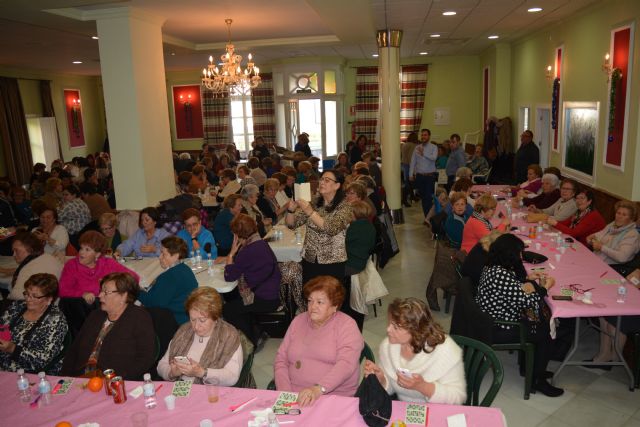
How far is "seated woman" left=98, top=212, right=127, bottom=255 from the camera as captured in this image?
18.9 ft

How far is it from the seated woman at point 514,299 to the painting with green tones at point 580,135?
432 cm

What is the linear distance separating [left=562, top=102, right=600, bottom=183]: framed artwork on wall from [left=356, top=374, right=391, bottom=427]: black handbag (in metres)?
6.31

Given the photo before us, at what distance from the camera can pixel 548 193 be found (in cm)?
734

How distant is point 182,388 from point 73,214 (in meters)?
4.44

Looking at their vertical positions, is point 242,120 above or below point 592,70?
below

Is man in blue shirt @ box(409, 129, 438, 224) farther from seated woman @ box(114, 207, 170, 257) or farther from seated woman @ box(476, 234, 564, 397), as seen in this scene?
seated woman @ box(476, 234, 564, 397)

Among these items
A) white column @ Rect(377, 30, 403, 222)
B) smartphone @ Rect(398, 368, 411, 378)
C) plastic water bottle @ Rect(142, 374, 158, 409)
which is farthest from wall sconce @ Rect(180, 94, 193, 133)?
smartphone @ Rect(398, 368, 411, 378)

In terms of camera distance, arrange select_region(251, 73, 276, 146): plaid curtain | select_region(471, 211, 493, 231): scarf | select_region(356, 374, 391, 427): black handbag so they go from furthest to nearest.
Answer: select_region(251, 73, 276, 146): plaid curtain, select_region(471, 211, 493, 231): scarf, select_region(356, 374, 391, 427): black handbag

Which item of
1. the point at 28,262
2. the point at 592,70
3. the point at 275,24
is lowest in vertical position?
the point at 28,262

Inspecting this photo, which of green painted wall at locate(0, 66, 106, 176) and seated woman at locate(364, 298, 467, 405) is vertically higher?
green painted wall at locate(0, 66, 106, 176)

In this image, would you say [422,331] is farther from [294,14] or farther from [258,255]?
[294,14]

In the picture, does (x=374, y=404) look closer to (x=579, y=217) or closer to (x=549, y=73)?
(x=579, y=217)

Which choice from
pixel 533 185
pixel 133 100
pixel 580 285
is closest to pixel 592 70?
pixel 533 185

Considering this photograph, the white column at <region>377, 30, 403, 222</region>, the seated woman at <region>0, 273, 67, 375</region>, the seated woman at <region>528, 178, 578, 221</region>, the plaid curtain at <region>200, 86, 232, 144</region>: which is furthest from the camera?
the plaid curtain at <region>200, 86, 232, 144</region>
